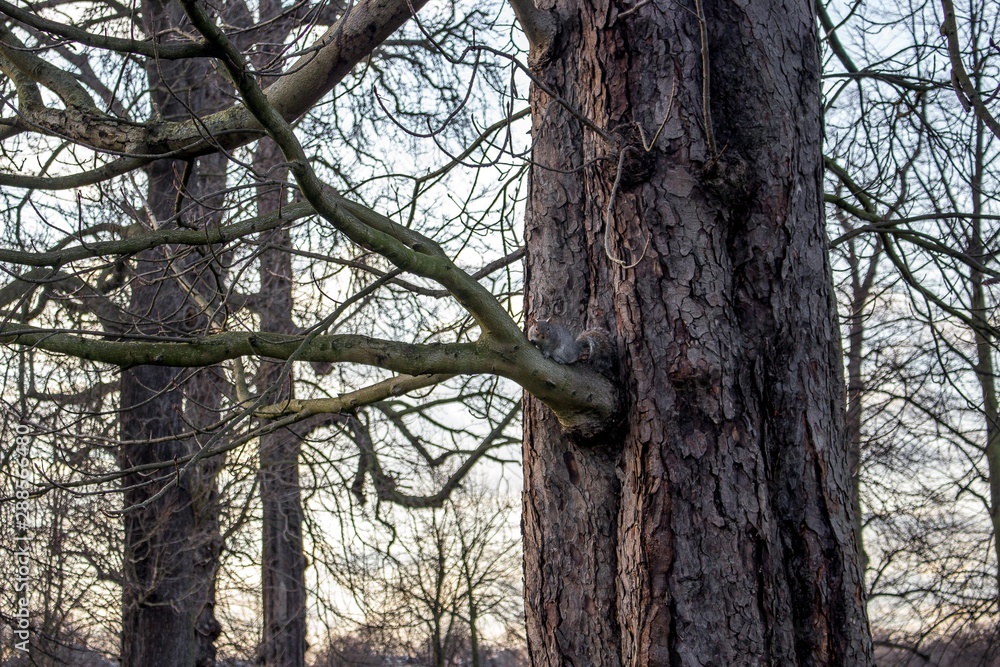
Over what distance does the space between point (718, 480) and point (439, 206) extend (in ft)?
17.3

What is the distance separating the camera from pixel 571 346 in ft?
8.65

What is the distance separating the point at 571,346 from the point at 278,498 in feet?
Answer: 17.3

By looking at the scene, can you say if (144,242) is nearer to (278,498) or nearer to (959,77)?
(959,77)

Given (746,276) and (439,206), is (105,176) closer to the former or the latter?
(746,276)

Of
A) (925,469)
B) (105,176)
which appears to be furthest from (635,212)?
(925,469)

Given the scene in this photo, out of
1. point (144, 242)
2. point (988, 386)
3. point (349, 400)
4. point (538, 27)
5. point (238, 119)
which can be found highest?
point (988, 386)

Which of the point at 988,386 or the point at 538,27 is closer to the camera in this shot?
the point at 538,27

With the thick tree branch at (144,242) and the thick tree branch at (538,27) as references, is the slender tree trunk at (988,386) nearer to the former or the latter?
the thick tree branch at (538,27)

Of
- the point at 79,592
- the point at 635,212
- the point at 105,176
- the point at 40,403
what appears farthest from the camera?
the point at 79,592

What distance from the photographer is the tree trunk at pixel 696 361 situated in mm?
2465

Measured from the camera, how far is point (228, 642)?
28.5ft

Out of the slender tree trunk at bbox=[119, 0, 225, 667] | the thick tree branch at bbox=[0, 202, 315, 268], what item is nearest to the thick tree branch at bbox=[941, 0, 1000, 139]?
the thick tree branch at bbox=[0, 202, 315, 268]

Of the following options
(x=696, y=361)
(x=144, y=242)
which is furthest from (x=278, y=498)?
(x=696, y=361)

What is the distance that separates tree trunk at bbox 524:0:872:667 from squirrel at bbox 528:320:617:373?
0.06 m
